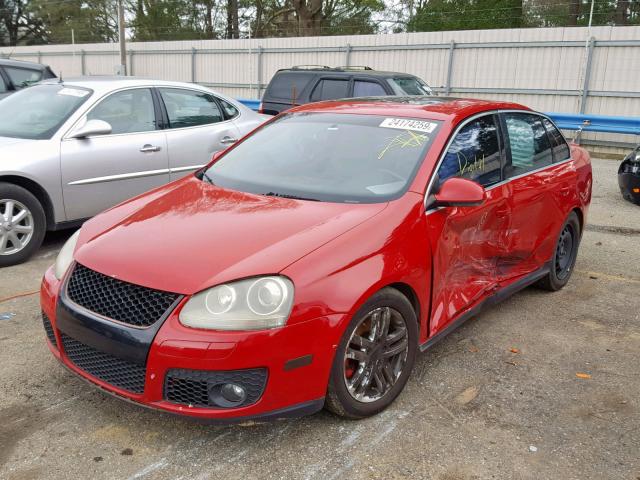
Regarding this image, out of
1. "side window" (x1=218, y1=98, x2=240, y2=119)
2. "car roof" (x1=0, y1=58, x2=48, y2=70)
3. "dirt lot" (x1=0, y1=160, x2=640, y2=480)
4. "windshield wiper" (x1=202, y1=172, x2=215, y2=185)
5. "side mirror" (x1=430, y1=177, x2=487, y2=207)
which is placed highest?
"car roof" (x1=0, y1=58, x2=48, y2=70)

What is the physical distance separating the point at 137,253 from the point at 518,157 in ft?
8.97

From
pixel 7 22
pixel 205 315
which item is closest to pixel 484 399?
pixel 205 315

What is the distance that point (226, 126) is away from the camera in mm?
7043

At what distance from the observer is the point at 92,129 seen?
18.3 ft

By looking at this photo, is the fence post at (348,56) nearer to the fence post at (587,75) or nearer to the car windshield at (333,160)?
the fence post at (587,75)

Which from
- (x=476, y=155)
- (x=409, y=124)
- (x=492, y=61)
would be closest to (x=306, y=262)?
(x=409, y=124)

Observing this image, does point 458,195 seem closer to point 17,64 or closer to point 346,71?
point 346,71

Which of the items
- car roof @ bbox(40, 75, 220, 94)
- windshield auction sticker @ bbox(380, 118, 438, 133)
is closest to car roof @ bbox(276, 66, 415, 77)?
car roof @ bbox(40, 75, 220, 94)

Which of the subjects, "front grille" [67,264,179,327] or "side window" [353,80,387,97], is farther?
"side window" [353,80,387,97]

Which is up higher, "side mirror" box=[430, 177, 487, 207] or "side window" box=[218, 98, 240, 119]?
"side window" box=[218, 98, 240, 119]

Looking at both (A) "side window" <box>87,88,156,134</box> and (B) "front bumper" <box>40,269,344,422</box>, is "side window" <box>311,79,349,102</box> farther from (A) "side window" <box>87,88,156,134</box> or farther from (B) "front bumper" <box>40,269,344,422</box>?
(B) "front bumper" <box>40,269,344,422</box>

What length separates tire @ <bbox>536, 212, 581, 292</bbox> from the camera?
5016mm

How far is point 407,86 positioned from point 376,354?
7714mm

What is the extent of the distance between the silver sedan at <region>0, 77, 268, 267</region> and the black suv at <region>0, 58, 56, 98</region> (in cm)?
339
